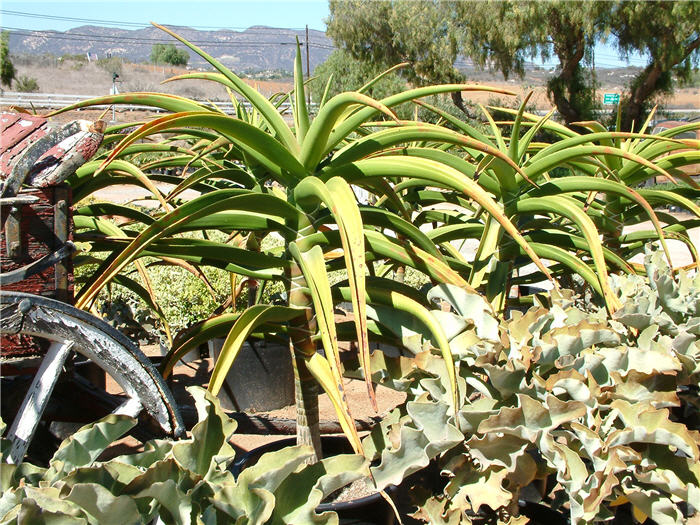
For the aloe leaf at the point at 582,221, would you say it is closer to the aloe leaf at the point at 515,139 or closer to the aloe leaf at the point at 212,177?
the aloe leaf at the point at 515,139

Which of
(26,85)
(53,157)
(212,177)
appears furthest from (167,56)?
(53,157)

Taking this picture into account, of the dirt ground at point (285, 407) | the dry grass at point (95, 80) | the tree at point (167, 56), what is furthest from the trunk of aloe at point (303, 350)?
the tree at point (167, 56)

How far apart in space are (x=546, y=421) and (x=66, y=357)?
0.99 meters

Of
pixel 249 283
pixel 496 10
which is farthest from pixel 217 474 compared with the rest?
pixel 496 10

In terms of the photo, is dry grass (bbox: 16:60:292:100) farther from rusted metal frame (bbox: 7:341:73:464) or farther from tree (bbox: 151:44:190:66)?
rusted metal frame (bbox: 7:341:73:464)

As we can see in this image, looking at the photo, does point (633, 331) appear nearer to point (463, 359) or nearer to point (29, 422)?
point (463, 359)

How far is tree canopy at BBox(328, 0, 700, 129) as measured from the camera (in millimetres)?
15984

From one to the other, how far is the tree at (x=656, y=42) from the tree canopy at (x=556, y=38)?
0.02m

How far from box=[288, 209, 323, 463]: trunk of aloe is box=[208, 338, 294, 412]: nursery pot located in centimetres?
152

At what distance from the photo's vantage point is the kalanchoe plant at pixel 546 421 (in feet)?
4.58

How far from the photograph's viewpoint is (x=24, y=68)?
51.9m

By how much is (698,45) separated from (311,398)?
18.5m

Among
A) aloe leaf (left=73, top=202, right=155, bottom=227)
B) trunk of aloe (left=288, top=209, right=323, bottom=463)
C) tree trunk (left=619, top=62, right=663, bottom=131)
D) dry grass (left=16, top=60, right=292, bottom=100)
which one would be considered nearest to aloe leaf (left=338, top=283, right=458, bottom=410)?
trunk of aloe (left=288, top=209, right=323, bottom=463)

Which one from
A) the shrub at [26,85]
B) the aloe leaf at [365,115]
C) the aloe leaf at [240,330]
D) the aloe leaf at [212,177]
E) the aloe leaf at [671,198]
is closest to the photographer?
the aloe leaf at [240,330]
